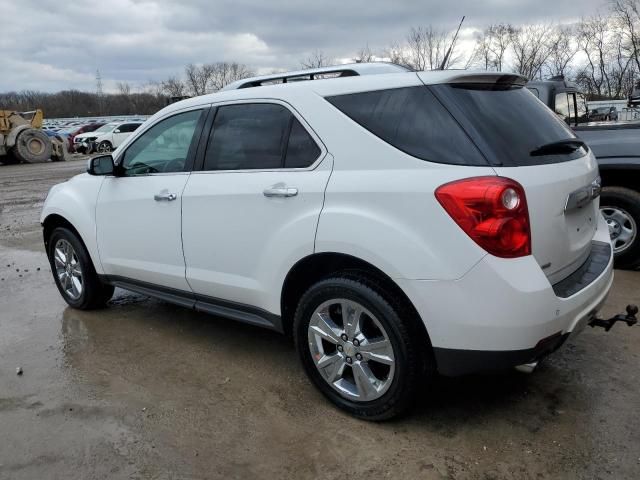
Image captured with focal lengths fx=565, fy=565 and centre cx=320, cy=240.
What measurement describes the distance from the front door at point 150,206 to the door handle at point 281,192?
0.83 metres

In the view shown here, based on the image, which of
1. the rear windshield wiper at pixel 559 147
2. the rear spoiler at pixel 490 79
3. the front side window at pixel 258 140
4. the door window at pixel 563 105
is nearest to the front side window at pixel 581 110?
the door window at pixel 563 105

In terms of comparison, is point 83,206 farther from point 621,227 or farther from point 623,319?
point 621,227

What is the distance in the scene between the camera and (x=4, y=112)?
2456 cm

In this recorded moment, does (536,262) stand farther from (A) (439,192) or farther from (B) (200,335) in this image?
(B) (200,335)

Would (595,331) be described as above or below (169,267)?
below

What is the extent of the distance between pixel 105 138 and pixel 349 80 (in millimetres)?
30999

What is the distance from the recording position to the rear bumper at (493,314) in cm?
246

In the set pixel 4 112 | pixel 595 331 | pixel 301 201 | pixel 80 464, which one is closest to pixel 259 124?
pixel 301 201

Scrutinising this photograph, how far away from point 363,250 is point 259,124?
1164mm

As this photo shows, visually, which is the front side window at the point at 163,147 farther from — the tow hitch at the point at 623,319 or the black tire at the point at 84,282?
the tow hitch at the point at 623,319

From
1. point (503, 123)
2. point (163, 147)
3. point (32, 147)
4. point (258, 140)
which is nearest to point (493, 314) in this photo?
point (503, 123)

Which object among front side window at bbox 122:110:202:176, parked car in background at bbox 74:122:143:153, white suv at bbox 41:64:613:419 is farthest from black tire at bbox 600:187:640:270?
parked car in background at bbox 74:122:143:153

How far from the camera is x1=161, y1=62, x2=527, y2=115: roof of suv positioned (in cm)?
283

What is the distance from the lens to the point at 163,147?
13.4 ft
